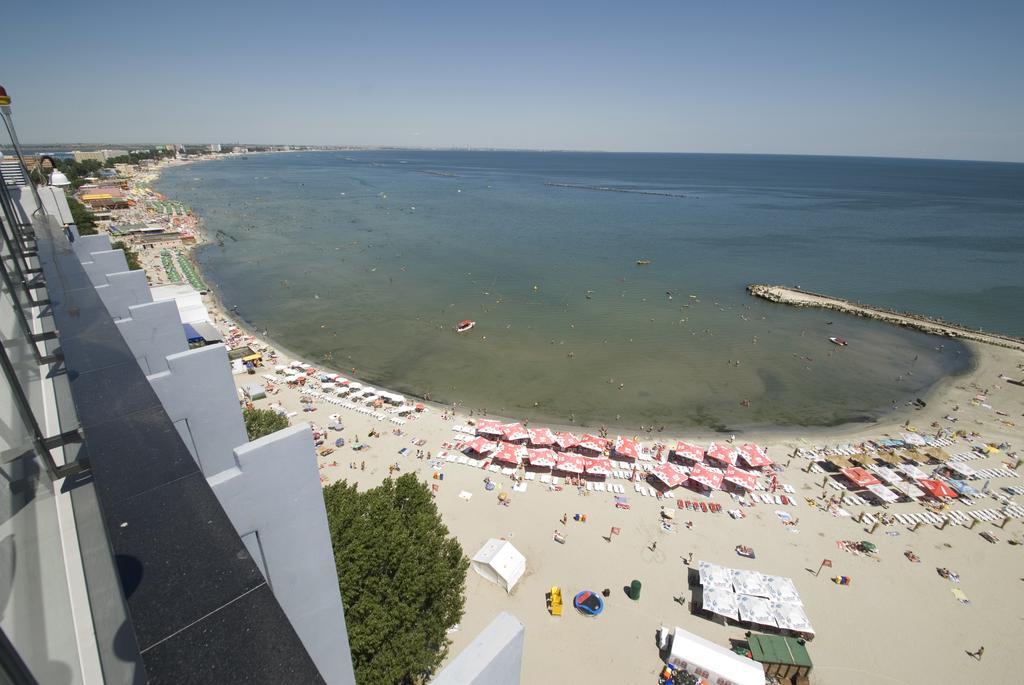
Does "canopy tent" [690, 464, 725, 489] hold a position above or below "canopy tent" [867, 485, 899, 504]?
above

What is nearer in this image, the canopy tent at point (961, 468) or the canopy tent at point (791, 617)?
the canopy tent at point (791, 617)

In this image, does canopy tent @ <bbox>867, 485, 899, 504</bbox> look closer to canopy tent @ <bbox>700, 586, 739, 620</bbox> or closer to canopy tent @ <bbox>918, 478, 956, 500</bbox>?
canopy tent @ <bbox>918, 478, 956, 500</bbox>

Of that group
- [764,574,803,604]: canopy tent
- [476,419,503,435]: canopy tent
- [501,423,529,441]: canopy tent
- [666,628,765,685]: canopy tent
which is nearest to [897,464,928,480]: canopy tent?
[764,574,803,604]: canopy tent

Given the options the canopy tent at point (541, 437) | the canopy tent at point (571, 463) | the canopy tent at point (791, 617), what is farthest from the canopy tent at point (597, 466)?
the canopy tent at point (791, 617)

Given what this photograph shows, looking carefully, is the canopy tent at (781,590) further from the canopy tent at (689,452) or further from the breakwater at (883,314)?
the breakwater at (883,314)

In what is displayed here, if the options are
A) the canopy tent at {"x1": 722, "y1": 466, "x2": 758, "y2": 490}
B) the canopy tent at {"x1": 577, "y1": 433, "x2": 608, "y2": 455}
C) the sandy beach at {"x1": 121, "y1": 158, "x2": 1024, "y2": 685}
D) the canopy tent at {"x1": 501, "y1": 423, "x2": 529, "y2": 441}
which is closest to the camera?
the sandy beach at {"x1": 121, "y1": 158, "x2": 1024, "y2": 685}

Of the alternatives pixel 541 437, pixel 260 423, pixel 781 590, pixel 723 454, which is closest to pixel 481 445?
pixel 541 437

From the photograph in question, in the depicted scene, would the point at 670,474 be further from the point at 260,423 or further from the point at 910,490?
the point at 260,423

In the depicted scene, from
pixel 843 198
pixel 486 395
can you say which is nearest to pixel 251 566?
pixel 486 395
